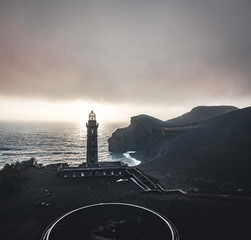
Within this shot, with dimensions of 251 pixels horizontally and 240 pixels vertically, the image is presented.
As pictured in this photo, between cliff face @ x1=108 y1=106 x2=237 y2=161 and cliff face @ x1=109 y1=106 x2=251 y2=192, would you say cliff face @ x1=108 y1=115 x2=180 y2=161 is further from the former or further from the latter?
cliff face @ x1=109 y1=106 x2=251 y2=192

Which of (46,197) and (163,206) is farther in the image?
(46,197)

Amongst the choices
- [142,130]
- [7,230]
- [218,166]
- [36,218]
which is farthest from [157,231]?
[142,130]

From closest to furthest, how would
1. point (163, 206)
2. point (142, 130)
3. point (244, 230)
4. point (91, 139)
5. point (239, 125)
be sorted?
point (244, 230) → point (163, 206) → point (91, 139) → point (239, 125) → point (142, 130)

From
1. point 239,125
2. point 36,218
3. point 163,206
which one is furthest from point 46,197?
point 239,125

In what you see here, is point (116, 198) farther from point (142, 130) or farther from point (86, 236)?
point (142, 130)

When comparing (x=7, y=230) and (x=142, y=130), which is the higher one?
(x=142, y=130)

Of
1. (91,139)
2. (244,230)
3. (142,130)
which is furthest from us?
(142,130)

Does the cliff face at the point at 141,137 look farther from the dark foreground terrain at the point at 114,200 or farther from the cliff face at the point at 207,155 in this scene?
the dark foreground terrain at the point at 114,200

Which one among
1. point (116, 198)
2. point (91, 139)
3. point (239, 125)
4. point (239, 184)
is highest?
point (239, 125)
